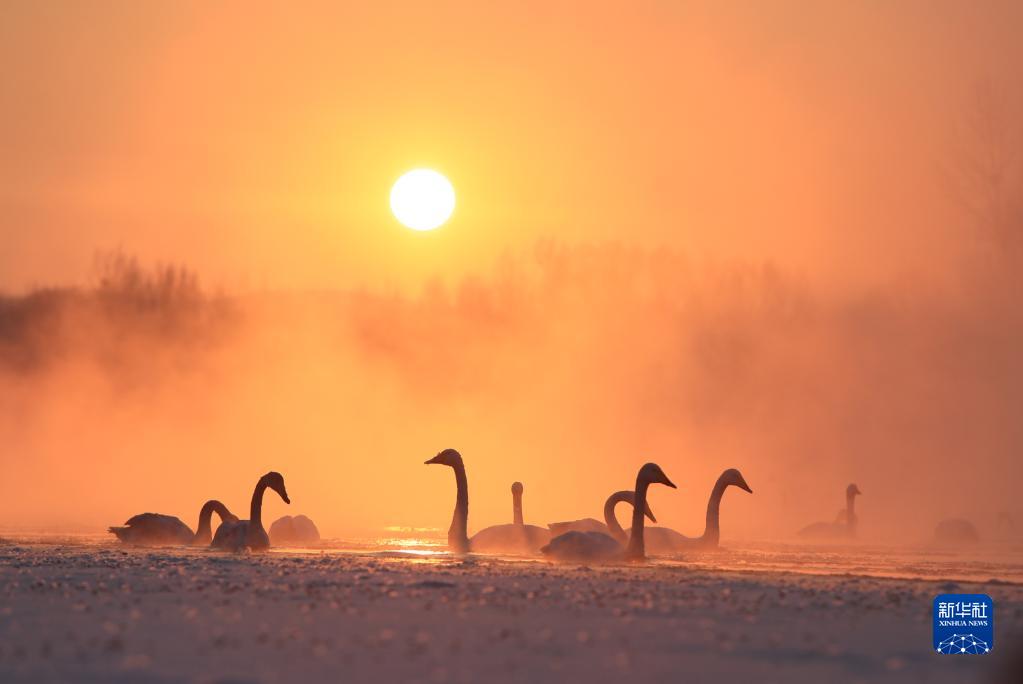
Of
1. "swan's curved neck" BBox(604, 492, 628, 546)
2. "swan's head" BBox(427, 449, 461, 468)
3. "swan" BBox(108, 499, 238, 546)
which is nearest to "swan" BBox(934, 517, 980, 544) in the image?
"swan's curved neck" BBox(604, 492, 628, 546)

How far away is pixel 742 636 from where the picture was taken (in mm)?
15953

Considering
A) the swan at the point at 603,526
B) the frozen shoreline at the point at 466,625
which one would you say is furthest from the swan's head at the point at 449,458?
the frozen shoreline at the point at 466,625

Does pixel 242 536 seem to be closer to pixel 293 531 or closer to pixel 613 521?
pixel 293 531

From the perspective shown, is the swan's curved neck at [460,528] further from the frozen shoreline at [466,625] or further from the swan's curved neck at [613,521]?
the frozen shoreline at [466,625]

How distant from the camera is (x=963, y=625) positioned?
55.3 feet

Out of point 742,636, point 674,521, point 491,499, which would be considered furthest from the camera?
point 491,499

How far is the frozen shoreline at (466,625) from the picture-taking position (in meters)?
13.7

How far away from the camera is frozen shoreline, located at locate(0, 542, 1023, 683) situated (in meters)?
13.7

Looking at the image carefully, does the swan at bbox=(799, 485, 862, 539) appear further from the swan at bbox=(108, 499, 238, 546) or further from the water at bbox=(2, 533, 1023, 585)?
the swan at bbox=(108, 499, 238, 546)

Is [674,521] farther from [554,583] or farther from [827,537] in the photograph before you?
[554,583]

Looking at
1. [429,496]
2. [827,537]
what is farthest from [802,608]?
[429,496]

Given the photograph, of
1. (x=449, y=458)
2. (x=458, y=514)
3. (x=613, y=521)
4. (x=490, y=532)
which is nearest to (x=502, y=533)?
(x=490, y=532)

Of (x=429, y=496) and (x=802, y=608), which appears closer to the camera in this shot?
(x=802, y=608)

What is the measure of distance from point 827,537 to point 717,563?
19871 millimetres
